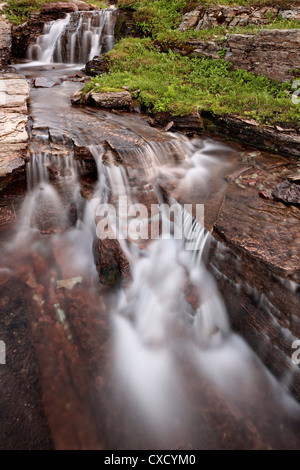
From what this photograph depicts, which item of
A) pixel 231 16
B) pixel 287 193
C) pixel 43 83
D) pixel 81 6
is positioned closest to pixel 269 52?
pixel 231 16

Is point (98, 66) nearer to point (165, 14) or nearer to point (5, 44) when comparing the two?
point (5, 44)

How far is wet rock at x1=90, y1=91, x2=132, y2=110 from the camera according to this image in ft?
26.3

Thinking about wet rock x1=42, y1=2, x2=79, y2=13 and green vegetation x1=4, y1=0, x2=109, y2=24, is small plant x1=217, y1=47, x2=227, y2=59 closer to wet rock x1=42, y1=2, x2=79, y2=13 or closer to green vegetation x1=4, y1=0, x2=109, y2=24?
wet rock x1=42, y1=2, x2=79, y2=13

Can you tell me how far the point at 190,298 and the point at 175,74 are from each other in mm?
9511

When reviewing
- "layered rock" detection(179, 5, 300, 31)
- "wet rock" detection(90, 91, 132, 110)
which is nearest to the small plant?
"layered rock" detection(179, 5, 300, 31)

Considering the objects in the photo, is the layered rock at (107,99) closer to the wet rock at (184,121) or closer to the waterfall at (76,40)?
Result: the wet rock at (184,121)

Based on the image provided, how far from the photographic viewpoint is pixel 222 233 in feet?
13.8

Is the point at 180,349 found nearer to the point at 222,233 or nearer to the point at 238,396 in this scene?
the point at 238,396

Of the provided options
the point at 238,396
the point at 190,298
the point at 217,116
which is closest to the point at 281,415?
the point at 238,396

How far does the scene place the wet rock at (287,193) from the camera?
15.6ft

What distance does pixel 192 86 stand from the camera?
9141 millimetres

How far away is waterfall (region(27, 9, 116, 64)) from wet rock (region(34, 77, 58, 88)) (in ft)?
12.3
